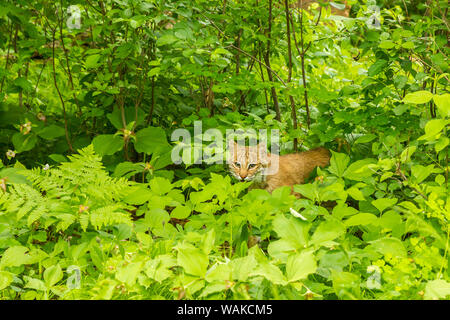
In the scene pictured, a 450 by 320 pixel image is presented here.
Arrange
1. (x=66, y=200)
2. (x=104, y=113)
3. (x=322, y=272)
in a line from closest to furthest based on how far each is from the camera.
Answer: (x=322, y=272), (x=66, y=200), (x=104, y=113)

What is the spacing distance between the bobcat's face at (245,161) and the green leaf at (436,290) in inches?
76.0

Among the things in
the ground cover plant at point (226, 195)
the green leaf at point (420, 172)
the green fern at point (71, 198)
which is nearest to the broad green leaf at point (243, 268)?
the ground cover plant at point (226, 195)

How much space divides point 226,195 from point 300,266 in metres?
0.81

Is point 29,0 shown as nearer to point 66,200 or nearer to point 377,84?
point 66,200

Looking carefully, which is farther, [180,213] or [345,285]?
[180,213]

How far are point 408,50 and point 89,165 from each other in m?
2.05

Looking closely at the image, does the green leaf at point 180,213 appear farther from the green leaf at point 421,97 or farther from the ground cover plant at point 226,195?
the green leaf at point 421,97

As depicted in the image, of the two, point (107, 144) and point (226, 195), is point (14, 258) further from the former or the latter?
point (107, 144)

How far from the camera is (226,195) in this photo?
89.3 inches

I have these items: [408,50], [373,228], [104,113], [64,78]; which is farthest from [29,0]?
[373,228]

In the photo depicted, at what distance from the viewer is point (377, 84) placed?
2.88 meters

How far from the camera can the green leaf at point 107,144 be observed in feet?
11.2

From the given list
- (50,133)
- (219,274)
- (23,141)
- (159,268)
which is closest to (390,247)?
(219,274)

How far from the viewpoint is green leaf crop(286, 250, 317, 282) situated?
1.50 meters
